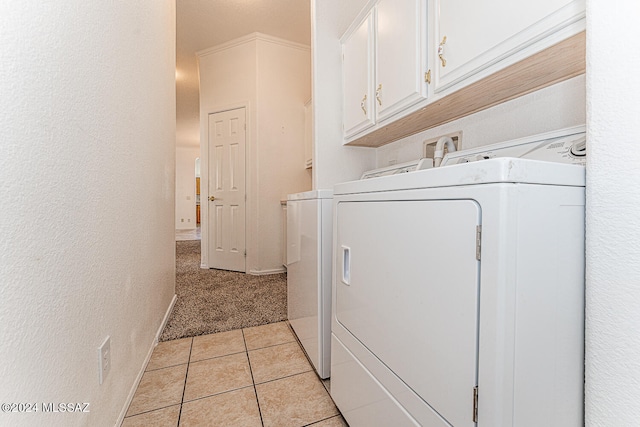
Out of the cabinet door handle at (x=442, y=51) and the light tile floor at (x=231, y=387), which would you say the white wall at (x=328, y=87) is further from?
the light tile floor at (x=231, y=387)

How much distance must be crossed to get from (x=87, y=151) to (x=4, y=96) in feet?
1.12

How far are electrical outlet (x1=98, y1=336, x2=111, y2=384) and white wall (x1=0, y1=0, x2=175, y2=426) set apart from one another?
0.09 ft

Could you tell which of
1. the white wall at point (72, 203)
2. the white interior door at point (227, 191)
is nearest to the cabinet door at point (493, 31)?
the white wall at point (72, 203)

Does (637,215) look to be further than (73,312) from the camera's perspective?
No

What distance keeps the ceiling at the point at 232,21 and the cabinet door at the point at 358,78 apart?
1.67 meters

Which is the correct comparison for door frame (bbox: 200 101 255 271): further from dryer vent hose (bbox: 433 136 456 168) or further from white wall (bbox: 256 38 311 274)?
dryer vent hose (bbox: 433 136 456 168)

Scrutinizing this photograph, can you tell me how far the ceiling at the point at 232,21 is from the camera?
2.97m

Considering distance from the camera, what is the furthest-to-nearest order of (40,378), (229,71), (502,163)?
(229,71) < (40,378) < (502,163)

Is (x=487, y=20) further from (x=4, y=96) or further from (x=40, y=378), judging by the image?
(x=40, y=378)

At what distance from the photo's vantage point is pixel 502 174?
0.52m

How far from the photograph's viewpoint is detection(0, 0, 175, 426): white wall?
589 mm

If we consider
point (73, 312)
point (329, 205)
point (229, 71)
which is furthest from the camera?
point (229, 71)

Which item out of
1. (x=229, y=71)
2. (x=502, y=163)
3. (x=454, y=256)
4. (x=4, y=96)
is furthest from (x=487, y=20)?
(x=229, y=71)

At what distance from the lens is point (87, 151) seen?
2.91 ft
